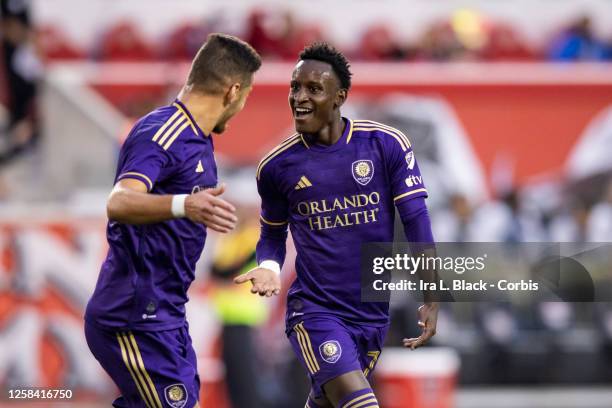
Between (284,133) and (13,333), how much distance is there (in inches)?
162

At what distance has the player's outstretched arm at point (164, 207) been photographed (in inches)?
194

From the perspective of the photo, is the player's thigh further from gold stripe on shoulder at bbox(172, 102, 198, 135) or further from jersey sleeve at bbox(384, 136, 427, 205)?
gold stripe on shoulder at bbox(172, 102, 198, 135)

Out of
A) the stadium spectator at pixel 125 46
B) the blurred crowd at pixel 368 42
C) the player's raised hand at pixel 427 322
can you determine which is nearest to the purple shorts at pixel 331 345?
the player's raised hand at pixel 427 322

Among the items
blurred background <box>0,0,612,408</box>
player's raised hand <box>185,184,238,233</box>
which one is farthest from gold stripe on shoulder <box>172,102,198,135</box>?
blurred background <box>0,0,612,408</box>

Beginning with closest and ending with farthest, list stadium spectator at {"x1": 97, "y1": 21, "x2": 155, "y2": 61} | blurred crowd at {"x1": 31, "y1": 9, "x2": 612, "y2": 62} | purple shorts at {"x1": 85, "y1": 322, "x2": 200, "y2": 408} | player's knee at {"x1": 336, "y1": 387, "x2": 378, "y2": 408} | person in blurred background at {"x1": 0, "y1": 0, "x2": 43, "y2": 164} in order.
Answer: purple shorts at {"x1": 85, "y1": 322, "x2": 200, "y2": 408} → player's knee at {"x1": 336, "y1": 387, "x2": 378, "y2": 408} → person in blurred background at {"x1": 0, "y1": 0, "x2": 43, "y2": 164} → blurred crowd at {"x1": 31, "y1": 9, "x2": 612, "y2": 62} → stadium spectator at {"x1": 97, "y1": 21, "x2": 155, "y2": 61}

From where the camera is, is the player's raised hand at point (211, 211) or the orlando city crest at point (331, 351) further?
the orlando city crest at point (331, 351)

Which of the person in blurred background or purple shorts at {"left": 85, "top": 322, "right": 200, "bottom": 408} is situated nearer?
purple shorts at {"left": 85, "top": 322, "right": 200, "bottom": 408}

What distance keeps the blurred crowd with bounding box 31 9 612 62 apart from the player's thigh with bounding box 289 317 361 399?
879cm

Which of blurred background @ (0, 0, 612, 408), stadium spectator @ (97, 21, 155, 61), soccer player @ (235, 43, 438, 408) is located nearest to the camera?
soccer player @ (235, 43, 438, 408)

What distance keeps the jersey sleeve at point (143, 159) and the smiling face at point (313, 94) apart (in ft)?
3.26

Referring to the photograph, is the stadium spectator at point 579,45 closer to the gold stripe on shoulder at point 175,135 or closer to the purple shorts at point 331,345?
the purple shorts at point 331,345

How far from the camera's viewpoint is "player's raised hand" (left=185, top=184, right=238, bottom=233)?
16.0 ft

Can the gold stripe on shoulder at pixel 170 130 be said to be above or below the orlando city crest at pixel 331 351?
above

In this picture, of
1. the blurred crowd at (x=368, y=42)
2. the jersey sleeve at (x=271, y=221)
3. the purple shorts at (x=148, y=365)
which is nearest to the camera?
the purple shorts at (x=148, y=365)
